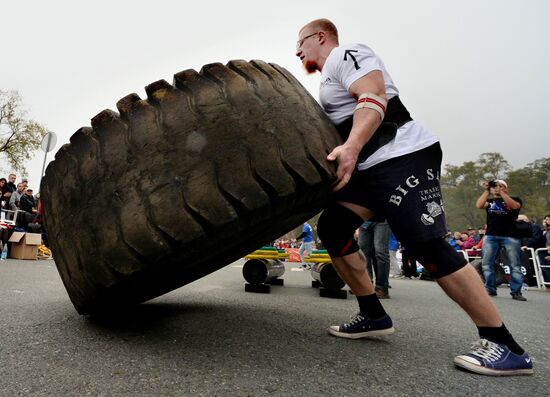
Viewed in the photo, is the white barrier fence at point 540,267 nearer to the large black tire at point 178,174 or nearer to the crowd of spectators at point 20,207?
the large black tire at point 178,174

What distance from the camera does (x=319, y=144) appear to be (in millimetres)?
1517

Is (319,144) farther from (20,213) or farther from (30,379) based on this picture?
(20,213)

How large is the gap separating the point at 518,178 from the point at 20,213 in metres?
40.9

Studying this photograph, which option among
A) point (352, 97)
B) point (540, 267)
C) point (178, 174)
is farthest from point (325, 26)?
point (540, 267)

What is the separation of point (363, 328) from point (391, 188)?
789 mm

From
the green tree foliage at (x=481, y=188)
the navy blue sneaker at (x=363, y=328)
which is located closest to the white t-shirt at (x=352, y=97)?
the navy blue sneaker at (x=363, y=328)

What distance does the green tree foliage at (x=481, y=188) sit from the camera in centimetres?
3475

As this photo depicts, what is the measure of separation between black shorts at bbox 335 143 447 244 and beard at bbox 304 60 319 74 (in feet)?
2.50

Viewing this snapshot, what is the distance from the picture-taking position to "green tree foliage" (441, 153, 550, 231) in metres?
34.8

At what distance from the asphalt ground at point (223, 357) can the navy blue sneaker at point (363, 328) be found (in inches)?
2.1

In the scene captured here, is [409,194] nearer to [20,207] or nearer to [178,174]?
[178,174]

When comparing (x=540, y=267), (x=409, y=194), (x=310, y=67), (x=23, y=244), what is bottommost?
(x=540, y=267)

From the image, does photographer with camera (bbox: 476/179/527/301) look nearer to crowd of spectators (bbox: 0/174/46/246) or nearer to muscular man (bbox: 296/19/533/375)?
muscular man (bbox: 296/19/533/375)

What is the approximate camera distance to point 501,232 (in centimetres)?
588
